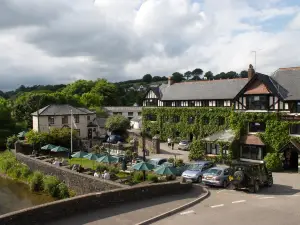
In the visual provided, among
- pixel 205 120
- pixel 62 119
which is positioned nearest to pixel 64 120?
pixel 62 119

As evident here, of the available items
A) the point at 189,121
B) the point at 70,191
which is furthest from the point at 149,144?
the point at 70,191

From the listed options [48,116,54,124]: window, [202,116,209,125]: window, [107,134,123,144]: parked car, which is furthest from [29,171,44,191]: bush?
[202,116,209,125]: window

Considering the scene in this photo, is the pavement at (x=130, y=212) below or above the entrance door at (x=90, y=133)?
below

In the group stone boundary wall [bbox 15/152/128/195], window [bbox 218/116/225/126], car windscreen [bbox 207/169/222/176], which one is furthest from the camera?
window [bbox 218/116/225/126]

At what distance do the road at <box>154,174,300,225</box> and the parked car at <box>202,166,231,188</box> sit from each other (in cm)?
61

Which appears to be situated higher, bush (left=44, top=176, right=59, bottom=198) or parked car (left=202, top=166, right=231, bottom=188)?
parked car (left=202, top=166, right=231, bottom=188)

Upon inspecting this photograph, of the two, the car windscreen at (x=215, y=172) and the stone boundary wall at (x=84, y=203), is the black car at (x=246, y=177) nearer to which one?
the car windscreen at (x=215, y=172)

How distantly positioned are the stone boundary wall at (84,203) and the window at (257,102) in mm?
16461

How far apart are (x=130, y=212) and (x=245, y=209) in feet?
19.8

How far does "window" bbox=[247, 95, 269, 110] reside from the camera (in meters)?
32.4

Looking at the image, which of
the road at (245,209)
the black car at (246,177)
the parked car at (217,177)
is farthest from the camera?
the parked car at (217,177)

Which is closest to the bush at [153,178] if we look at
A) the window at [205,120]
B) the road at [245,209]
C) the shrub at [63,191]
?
the road at [245,209]

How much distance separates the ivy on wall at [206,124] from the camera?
103 ft

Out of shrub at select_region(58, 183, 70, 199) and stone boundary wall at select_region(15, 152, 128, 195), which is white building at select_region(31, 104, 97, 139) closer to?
stone boundary wall at select_region(15, 152, 128, 195)
